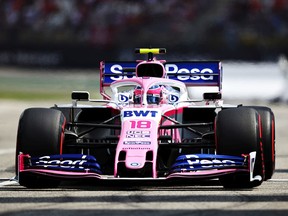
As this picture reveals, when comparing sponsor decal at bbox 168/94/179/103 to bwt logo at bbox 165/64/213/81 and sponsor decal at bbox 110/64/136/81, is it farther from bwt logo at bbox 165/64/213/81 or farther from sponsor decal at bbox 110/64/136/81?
sponsor decal at bbox 110/64/136/81

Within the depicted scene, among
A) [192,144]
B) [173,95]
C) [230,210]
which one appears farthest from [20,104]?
[230,210]

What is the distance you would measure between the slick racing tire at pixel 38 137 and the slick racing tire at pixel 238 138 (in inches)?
62.6

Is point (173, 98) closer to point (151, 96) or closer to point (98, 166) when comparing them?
point (151, 96)

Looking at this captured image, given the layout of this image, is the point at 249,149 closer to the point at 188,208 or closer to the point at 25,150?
the point at 188,208

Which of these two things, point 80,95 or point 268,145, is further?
point 80,95

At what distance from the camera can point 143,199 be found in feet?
25.0

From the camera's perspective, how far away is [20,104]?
27.5 meters

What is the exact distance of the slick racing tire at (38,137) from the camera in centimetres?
855

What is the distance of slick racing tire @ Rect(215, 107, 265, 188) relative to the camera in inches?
333

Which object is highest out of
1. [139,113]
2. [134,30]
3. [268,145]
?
[134,30]

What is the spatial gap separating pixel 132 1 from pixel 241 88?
40.5 ft

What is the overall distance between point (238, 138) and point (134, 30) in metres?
29.5

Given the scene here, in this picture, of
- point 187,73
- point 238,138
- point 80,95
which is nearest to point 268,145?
point 238,138

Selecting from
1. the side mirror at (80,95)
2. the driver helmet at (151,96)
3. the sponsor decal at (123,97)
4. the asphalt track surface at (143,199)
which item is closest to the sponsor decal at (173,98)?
the driver helmet at (151,96)
